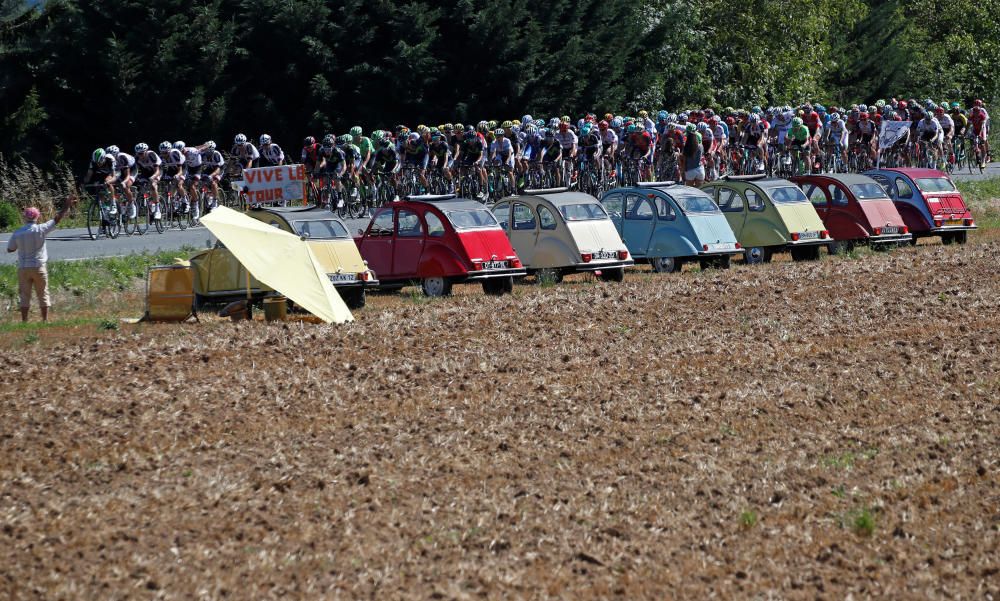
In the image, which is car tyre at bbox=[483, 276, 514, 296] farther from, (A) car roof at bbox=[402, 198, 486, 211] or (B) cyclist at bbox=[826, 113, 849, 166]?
(B) cyclist at bbox=[826, 113, 849, 166]

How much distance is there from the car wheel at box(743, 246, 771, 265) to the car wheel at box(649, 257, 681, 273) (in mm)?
2285

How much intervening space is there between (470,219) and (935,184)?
13.3m

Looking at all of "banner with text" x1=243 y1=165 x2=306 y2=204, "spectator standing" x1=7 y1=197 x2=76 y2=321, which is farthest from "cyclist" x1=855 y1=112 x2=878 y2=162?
"spectator standing" x1=7 y1=197 x2=76 y2=321

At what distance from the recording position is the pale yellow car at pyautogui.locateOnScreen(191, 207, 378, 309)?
21609mm

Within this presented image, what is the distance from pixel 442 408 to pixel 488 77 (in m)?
39.8

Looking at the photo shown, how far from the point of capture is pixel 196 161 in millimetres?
33750

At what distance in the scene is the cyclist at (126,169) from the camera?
31234 mm

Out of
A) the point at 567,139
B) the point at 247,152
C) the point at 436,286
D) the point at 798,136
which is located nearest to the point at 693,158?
the point at 567,139

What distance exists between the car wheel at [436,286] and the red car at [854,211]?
10267mm

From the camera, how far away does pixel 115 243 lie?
31.2 meters

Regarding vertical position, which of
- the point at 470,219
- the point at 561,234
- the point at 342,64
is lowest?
the point at 561,234

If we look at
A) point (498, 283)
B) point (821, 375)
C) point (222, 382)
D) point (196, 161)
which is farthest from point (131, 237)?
point (821, 375)

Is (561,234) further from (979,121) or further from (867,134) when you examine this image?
(979,121)

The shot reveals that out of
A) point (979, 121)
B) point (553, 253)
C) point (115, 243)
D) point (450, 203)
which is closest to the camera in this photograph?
point (450, 203)
